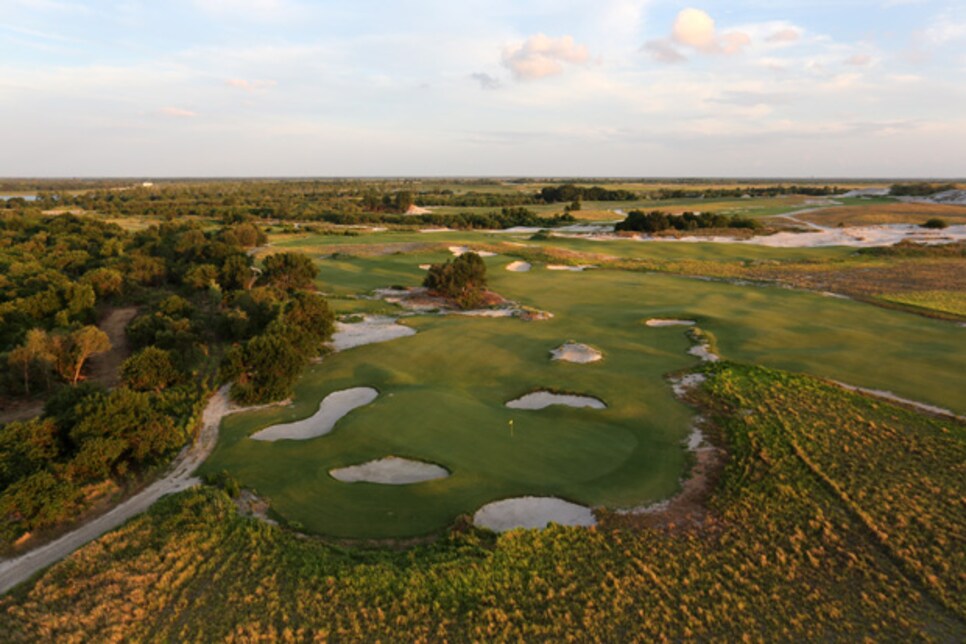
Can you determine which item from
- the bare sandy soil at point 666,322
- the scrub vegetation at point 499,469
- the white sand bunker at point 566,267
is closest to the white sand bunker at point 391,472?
the scrub vegetation at point 499,469

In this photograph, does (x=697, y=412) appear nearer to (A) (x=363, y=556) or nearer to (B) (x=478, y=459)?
(B) (x=478, y=459)

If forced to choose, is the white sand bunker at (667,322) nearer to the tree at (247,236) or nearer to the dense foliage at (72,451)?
the dense foliage at (72,451)

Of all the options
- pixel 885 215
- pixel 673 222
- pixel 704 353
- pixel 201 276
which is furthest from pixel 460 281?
pixel 885 215

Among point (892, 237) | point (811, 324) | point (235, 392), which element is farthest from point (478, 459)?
point (892, 237)

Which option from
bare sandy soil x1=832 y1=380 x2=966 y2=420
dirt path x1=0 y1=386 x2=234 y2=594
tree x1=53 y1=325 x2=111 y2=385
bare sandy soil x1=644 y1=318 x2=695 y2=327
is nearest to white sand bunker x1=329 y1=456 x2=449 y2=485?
dirt path x1=0 y1=386 x2=234 y2=594

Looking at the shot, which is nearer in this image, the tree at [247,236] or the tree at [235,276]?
the tree at [235,276]

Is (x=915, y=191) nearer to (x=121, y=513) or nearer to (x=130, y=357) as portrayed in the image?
(x=130, y=357)

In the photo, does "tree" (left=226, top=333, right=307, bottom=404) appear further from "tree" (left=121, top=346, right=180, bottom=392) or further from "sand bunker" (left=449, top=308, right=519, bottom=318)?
"sand bunker" (left=449, top=308, right=519, bottom=318)
